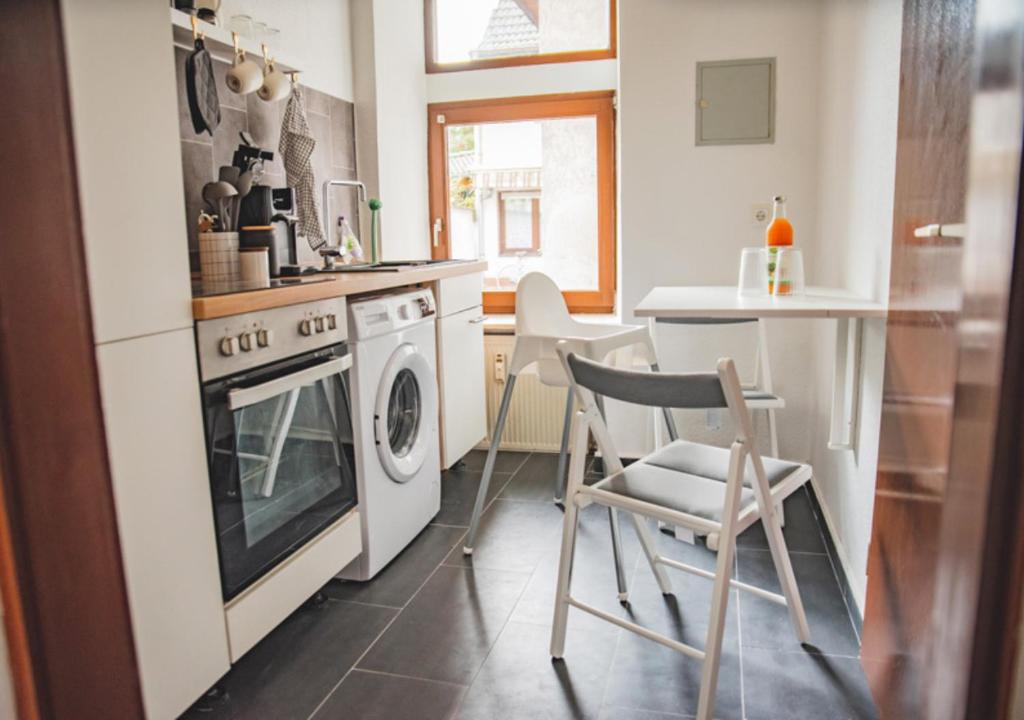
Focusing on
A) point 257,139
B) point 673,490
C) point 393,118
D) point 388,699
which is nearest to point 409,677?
point 388,699

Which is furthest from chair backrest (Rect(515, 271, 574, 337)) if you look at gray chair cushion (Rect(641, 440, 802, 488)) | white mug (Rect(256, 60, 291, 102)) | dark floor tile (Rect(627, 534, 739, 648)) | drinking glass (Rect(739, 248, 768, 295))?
white mug (Rect(256, 60, 291, 102))

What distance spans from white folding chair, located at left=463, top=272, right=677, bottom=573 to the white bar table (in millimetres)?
155

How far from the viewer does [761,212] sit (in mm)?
3176

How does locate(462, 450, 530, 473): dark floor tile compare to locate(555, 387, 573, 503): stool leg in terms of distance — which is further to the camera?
locate(462, 450, 530, 473): dark floor tile

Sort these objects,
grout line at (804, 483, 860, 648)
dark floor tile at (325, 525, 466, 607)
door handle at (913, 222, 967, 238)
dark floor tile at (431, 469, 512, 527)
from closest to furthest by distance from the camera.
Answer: door handle at (913, 222, 967, 238)
grout line at (804, 483, 860, 648)
dark floor tile at (325, 525, 466, 607)
dark floor tile at (431, 469, 512, 527)

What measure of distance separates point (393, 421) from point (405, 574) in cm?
52

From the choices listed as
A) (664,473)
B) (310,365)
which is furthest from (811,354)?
(310,365)

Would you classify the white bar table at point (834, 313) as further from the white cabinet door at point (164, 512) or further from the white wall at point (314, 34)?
the white wall at point (314, 34)

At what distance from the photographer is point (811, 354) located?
10.4 ft

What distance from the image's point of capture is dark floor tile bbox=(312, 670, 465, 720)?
5.59ft

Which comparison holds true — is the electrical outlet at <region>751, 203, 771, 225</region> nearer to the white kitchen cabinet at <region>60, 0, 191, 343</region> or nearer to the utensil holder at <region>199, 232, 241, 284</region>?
the utensil holder at <region>199, 232, 241, 284</region>

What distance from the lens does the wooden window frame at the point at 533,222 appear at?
12.7 feet

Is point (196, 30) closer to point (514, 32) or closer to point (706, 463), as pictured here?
point (514, 32)

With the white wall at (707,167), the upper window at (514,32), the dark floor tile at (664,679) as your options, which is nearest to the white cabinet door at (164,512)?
the dark floor tile at (664,679)
